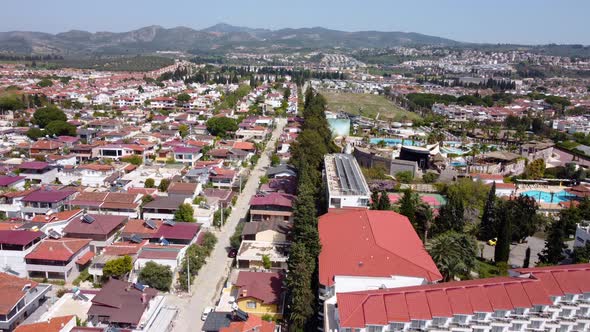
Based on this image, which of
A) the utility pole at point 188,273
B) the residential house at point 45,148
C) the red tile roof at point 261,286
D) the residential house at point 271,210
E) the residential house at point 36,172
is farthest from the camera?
the residential house at point 45,148

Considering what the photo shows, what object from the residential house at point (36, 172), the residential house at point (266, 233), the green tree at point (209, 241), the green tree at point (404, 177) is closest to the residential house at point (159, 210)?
the green tree at point (209, 241)

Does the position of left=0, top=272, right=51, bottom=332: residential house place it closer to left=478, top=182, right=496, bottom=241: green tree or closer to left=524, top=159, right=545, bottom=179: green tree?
left=478, top=182, right=496, bottom=241: green tree

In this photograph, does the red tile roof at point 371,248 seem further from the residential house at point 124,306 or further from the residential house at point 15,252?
the residential house at point 15,252

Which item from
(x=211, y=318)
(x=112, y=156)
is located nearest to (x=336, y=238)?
(x=211, y=318)

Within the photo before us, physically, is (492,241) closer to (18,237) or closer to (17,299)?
(17,299)

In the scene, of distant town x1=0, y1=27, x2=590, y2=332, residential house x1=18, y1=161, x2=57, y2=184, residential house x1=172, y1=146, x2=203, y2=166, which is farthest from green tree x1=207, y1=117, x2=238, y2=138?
residential house x1=18, y1=161, x2=57, y2=184
